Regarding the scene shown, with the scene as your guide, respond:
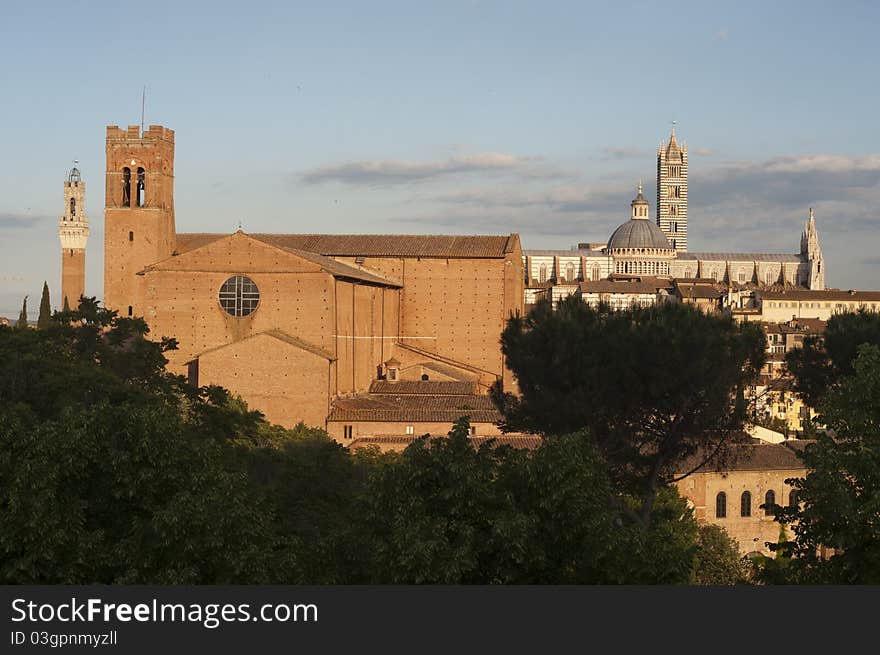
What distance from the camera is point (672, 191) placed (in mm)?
189125

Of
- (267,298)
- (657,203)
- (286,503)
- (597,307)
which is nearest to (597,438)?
(597,307)

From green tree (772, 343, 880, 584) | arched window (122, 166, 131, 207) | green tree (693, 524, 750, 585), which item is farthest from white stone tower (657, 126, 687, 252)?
green tree (772, 343, 880, 584)

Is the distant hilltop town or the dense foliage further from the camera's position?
the distant hilltop town

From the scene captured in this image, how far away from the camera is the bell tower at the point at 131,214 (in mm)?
53594

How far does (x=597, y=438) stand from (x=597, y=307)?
11.7 ft

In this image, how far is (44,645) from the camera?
9883mm

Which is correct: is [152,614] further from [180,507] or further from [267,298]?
[267,298]

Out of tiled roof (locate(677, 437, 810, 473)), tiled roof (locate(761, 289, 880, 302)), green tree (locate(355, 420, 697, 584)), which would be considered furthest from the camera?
tiled roof (locate(761, 289, 880, 302))

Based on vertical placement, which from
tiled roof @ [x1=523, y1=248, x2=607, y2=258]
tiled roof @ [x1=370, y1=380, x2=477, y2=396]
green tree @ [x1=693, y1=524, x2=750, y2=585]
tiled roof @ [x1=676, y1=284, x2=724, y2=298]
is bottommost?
green tree @ [x1=693, y1=524, x2=750, y2=585]

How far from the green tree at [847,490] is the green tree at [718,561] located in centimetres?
1387

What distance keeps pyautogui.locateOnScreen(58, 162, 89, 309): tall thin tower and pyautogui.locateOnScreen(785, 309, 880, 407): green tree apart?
167 ft

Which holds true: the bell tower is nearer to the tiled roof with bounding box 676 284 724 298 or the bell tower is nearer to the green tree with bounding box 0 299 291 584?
the green tree with bounding box 0 299 291 584

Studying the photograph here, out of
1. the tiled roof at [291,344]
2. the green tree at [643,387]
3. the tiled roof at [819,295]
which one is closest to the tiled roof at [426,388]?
the tiled roof at [291,344]

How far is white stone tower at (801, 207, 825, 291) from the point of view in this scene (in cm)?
17462
